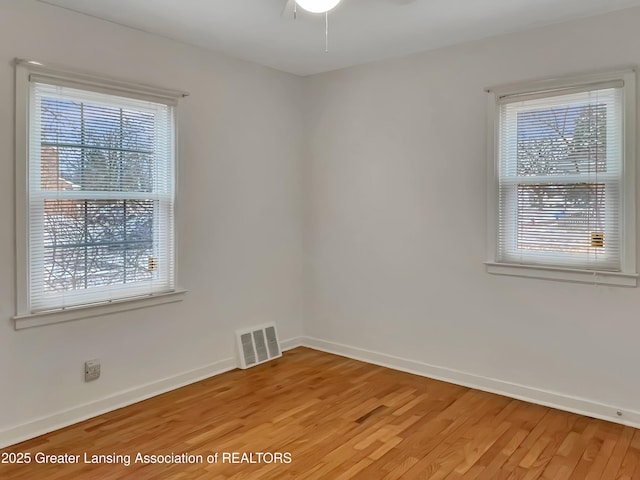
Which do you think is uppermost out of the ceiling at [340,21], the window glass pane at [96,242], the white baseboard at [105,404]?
the ceiling at [340,21]

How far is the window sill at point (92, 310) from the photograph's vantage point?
9.62 feet

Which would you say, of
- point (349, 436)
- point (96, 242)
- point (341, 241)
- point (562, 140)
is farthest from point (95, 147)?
point (562, 140)

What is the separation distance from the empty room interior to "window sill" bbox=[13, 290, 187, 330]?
2 cm

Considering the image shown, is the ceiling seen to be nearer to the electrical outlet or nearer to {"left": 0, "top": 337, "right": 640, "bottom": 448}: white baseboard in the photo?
the electrical outlet

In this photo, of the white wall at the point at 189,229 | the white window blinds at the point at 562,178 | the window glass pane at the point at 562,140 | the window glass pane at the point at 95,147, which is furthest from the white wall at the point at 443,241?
the window glass pane at the point at 95,147

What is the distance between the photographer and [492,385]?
3.63m

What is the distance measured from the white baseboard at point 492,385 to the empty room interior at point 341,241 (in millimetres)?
17

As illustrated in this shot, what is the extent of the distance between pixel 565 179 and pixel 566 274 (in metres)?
0.62

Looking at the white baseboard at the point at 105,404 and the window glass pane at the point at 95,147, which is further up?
the window glass pane at the point at 95,147

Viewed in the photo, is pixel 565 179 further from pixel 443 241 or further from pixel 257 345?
pixel 257 345

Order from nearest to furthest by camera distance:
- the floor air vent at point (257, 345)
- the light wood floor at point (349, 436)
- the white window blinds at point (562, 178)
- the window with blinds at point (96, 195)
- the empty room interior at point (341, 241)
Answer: the light wood floor at point (349, 436) < the empty room interior at point (341, 241) < the window with blinds at point (96, 195) < the white window blinds at point (562, 178) < the floor air vent at point (257, 345)

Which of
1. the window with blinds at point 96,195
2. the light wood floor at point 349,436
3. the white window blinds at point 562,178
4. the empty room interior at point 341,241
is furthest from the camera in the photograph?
the white window blinds at point 562,178

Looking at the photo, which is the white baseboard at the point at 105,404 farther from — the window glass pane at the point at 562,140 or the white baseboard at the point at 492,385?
the window glass pane at the point at 562,140

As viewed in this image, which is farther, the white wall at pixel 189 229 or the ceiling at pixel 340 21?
the ceiling at pixel 340 21
